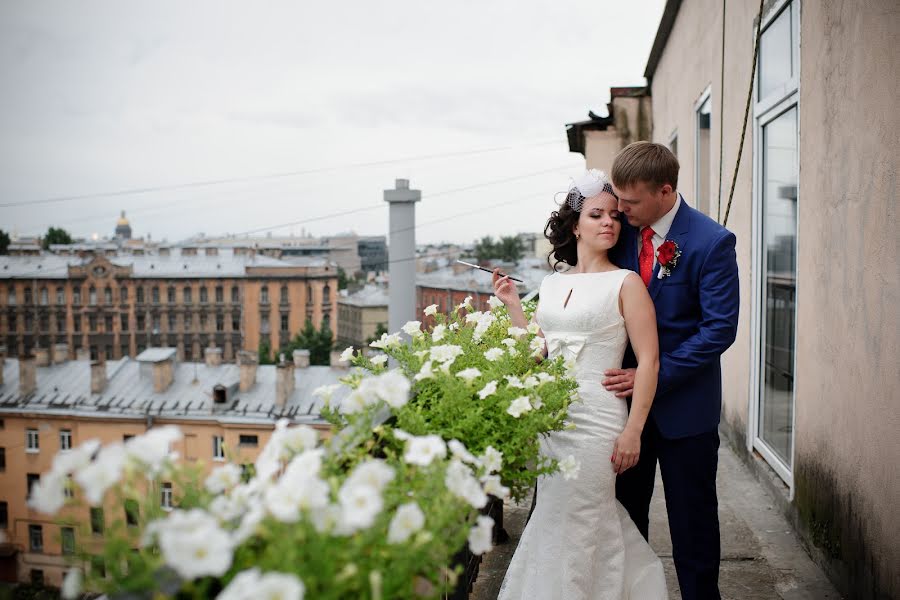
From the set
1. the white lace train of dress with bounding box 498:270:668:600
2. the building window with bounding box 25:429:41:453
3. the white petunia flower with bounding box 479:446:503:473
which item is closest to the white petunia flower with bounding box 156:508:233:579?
the white petunia flower with bounding box 479:446:503:473

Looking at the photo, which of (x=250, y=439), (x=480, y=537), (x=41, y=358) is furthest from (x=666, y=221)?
(x=41, y=358)

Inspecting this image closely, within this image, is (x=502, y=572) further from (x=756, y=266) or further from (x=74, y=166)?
(x=74, y=166)

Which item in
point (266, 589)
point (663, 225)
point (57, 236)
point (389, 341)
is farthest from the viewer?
point (57, 236)

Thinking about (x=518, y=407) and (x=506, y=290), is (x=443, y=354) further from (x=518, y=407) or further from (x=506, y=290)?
(x=506, y=290)

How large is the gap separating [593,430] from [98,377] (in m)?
48.8

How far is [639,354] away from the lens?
213 centimetres

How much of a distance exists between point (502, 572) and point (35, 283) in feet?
251

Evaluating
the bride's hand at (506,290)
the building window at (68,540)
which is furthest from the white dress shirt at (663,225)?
the building window at (68,540)

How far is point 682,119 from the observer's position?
7184 mm

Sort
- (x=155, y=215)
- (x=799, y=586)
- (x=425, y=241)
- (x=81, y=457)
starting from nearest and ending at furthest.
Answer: (x=81, y=457), (x=799, y=586), (x=155, y=215), (x=425, y=241)

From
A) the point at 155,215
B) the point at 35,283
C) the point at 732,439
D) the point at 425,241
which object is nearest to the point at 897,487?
the point at 732,439

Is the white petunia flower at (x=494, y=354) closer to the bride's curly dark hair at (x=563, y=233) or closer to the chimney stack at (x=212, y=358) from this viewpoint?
the bride's curly dark hair at (x=563, y=233)

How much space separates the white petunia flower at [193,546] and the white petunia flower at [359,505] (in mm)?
143

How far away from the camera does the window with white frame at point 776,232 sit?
356 centimetres
